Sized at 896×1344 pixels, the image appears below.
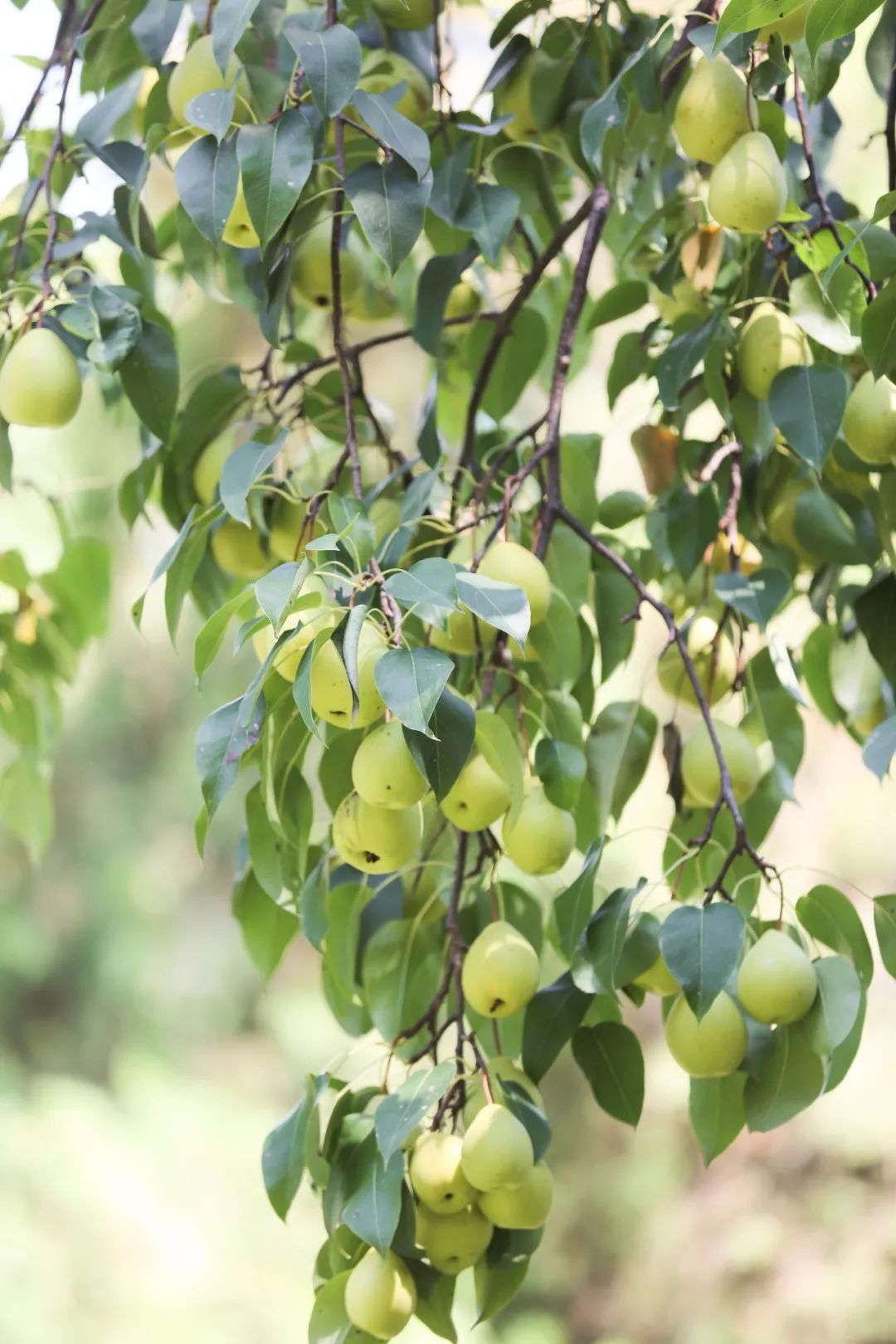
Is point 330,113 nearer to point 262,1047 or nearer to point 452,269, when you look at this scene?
point 452,269

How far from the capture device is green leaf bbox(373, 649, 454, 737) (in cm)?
41

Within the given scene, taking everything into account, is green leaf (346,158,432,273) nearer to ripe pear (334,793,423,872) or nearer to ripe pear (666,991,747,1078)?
ripe pear (334,793,423,872)

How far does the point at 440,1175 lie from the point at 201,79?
493mm

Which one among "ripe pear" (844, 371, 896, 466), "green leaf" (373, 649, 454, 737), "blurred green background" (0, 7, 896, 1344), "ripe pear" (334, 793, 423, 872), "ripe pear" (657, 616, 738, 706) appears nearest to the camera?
"green leaf" (373, 649, 454, 737)

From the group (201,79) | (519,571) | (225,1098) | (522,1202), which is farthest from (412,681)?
(225,1098)

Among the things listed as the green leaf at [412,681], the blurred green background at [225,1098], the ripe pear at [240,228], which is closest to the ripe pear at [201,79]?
the ripe pear at [240,228]

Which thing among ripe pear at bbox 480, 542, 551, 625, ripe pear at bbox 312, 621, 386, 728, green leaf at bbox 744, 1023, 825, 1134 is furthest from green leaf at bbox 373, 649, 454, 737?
green leaf at bbox 744, 1023, 825, 1134

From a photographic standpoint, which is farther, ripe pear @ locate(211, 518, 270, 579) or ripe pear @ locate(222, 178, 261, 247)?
ripe pear @ locate(211, 518, 270, 579)

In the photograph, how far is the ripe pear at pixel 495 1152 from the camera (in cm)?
52

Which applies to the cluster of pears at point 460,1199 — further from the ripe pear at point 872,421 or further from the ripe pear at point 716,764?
the ripe pear at point 872,421

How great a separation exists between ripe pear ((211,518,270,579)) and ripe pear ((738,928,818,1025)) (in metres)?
0.32

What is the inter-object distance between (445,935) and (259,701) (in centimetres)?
24

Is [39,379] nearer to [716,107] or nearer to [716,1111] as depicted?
[716,107]

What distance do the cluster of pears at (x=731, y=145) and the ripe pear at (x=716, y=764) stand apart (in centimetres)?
24
